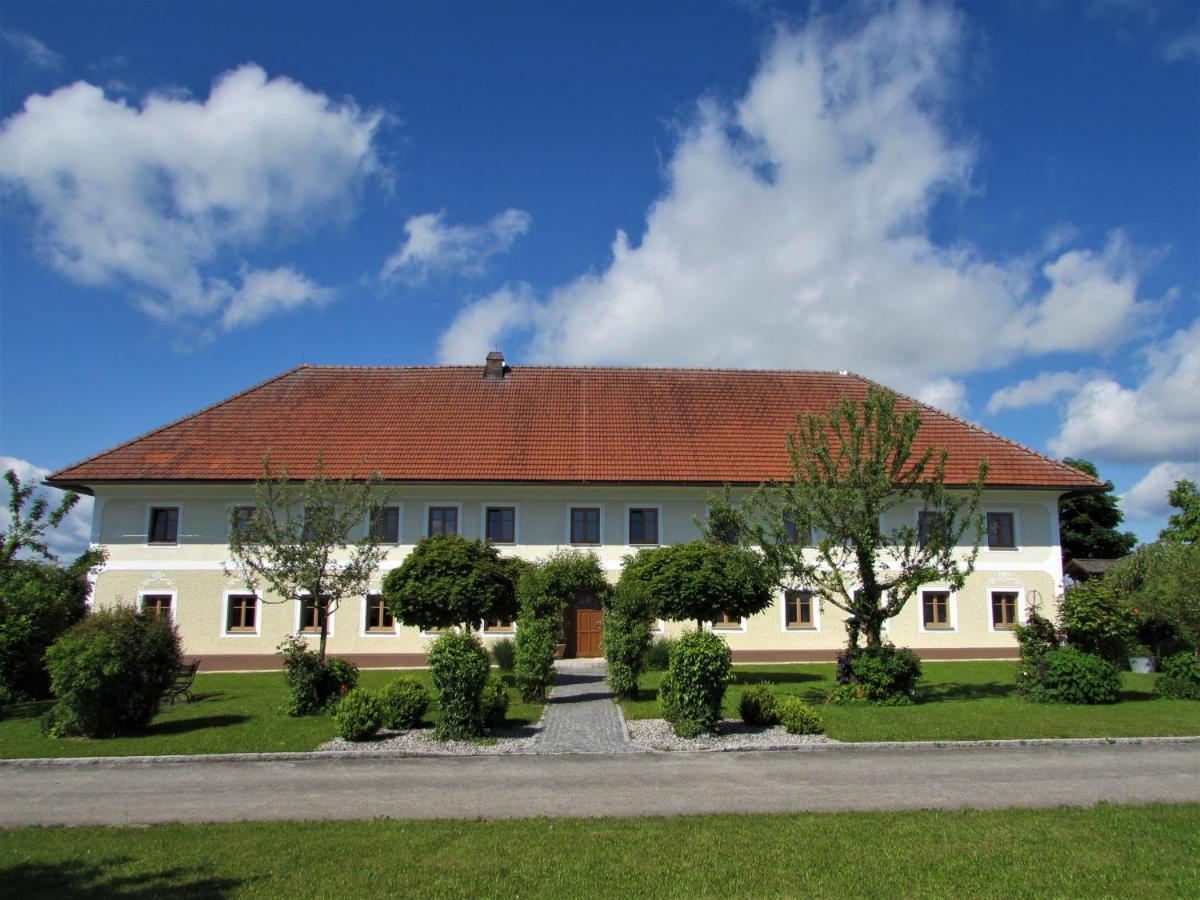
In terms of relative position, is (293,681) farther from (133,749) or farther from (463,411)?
(463,411)

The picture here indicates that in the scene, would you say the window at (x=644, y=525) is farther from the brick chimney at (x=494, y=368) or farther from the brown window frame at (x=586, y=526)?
the brick chimney at (x=494, y=368)

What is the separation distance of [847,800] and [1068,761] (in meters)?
4.09

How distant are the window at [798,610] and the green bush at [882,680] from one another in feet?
31.1

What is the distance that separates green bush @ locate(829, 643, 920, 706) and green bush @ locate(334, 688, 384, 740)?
359 inches

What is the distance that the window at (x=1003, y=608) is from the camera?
26.9 metres

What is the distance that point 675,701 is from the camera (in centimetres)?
1340

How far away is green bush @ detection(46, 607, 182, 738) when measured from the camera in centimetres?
1346

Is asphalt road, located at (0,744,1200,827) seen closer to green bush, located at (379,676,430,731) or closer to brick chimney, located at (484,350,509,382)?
green bush, located at (379,676,430,731)

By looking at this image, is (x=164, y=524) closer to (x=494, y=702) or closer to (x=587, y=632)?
(x=587, y=632)

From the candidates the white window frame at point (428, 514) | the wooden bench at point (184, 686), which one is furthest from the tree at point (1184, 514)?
the wooden bench at point (184, 686)

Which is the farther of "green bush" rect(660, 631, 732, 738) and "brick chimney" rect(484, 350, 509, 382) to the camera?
"brick chimney" rect(484, 350, 509, 382)

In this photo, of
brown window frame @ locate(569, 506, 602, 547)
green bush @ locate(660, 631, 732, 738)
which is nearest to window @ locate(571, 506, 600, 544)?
brown window frame @ locate(569, 506, 602, 547)

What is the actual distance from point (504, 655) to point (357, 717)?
11471 mm

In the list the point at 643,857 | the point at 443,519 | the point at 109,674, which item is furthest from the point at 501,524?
the point at 643,857
